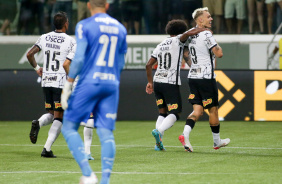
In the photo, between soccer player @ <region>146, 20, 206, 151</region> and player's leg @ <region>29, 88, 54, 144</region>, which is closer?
player's leg @ <region>29, 88, 54, 144</region>

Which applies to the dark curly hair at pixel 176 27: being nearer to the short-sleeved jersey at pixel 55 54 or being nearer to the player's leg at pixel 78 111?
the short-sleeved jersey at pixel 55 54

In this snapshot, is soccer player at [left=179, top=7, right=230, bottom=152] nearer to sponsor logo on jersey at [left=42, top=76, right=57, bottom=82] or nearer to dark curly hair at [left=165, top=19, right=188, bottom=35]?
dark curly hair at [left=165, top=19, right=188, bottom=35]

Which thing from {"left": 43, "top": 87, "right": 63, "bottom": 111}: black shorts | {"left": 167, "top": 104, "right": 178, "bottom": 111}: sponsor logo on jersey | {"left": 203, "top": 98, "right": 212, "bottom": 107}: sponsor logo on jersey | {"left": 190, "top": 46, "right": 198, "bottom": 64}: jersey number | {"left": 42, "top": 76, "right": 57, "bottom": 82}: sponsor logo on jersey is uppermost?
{"left": 190, "top": 46, "right": 198, "bottom": 64}: jersey number

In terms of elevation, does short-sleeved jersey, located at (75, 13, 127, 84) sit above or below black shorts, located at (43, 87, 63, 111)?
above

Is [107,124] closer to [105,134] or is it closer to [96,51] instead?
[105,134]

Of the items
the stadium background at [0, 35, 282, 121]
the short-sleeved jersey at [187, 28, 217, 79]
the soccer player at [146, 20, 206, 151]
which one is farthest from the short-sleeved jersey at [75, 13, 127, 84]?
the stadium background at [0, 35, 282, 121]

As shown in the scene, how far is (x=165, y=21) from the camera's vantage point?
2119 cm

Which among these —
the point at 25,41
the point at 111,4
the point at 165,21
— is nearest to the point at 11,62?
the point at 25,41

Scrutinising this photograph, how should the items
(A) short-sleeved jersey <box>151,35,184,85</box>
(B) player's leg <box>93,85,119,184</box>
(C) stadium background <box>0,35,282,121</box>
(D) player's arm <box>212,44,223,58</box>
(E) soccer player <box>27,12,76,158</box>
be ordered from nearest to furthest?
(B) player's leg <box>93,85,119,184</box> < (D) player's arm <box>212,44,223,58</box> < (E) soccer player <box>27,12,76,158</box> < (A) short-sleeved jersey <box>151,35,184,85</box> < (C) stadium background <box>0,35,282,121</box>

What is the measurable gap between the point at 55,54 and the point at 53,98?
0.67 metres

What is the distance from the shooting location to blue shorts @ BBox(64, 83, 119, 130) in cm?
674

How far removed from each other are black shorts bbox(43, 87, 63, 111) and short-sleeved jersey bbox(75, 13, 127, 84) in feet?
12.1

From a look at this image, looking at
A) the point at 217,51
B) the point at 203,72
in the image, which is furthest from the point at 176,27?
the point at 217,51

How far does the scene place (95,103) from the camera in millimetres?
6832
